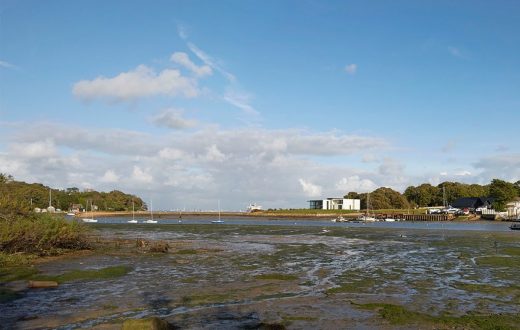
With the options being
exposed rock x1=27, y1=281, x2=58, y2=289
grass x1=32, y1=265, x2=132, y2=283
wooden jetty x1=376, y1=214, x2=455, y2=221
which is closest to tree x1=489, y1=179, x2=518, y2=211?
wooden jetty x1=376, y1=214, x2=455, y2=221

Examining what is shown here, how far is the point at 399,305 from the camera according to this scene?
19531 millimetres

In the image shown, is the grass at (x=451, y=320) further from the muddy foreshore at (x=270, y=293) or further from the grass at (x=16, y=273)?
the grass at (x=16, y=273)

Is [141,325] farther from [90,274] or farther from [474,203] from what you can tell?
[474,203]

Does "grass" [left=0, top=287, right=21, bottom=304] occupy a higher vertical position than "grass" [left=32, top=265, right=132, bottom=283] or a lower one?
higher

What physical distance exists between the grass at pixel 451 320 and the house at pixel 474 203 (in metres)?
166

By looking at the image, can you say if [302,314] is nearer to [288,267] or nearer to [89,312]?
[89,312]

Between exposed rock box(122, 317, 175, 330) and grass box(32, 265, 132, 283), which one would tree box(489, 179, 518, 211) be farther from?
exposed rock box(122, 317, 175, 330)

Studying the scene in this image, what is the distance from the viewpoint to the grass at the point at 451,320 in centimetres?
1576

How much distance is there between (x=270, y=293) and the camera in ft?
72.0

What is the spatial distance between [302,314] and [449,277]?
46.0 ft

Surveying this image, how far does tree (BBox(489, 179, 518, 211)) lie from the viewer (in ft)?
528

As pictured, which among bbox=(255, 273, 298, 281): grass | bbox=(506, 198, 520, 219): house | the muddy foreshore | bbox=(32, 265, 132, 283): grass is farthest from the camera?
bbox=(506, 198, 520, 219): house

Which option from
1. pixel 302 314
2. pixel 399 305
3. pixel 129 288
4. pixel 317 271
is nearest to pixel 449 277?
pixel 317 271

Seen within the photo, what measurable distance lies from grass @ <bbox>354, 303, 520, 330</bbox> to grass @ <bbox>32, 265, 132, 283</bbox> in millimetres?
16086
